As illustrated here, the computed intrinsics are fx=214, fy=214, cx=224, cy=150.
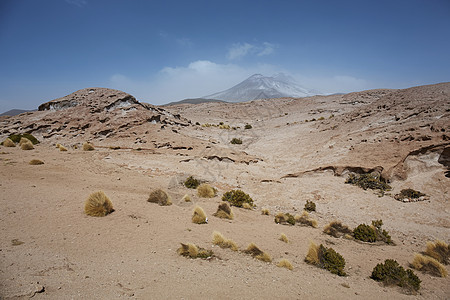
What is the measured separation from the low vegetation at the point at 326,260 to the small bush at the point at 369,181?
6.96m

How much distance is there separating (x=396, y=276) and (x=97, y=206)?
7771mm

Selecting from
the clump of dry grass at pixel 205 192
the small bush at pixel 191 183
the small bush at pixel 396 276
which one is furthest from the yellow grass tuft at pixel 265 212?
the small bush at pixel 396 276

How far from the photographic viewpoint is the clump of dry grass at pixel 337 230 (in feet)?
24.8

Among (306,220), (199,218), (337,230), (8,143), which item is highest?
(8,143)

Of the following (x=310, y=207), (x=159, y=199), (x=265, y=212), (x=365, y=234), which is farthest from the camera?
(x=310, y=207)

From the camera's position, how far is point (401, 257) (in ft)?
20.4

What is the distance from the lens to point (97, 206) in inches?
244

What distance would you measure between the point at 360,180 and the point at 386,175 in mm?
1211

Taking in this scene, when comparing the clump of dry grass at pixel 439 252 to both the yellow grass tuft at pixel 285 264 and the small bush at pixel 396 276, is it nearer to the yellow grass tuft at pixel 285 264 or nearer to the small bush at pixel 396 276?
the small bush at pixel 396 276

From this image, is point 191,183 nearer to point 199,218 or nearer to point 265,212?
point 265,212

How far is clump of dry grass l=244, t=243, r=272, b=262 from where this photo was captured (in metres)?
5.19

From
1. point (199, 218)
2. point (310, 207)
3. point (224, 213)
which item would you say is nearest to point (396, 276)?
point (310, 207)

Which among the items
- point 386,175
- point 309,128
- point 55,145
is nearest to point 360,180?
point 386,175

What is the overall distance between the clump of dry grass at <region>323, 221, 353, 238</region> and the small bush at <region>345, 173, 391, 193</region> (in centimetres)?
425
